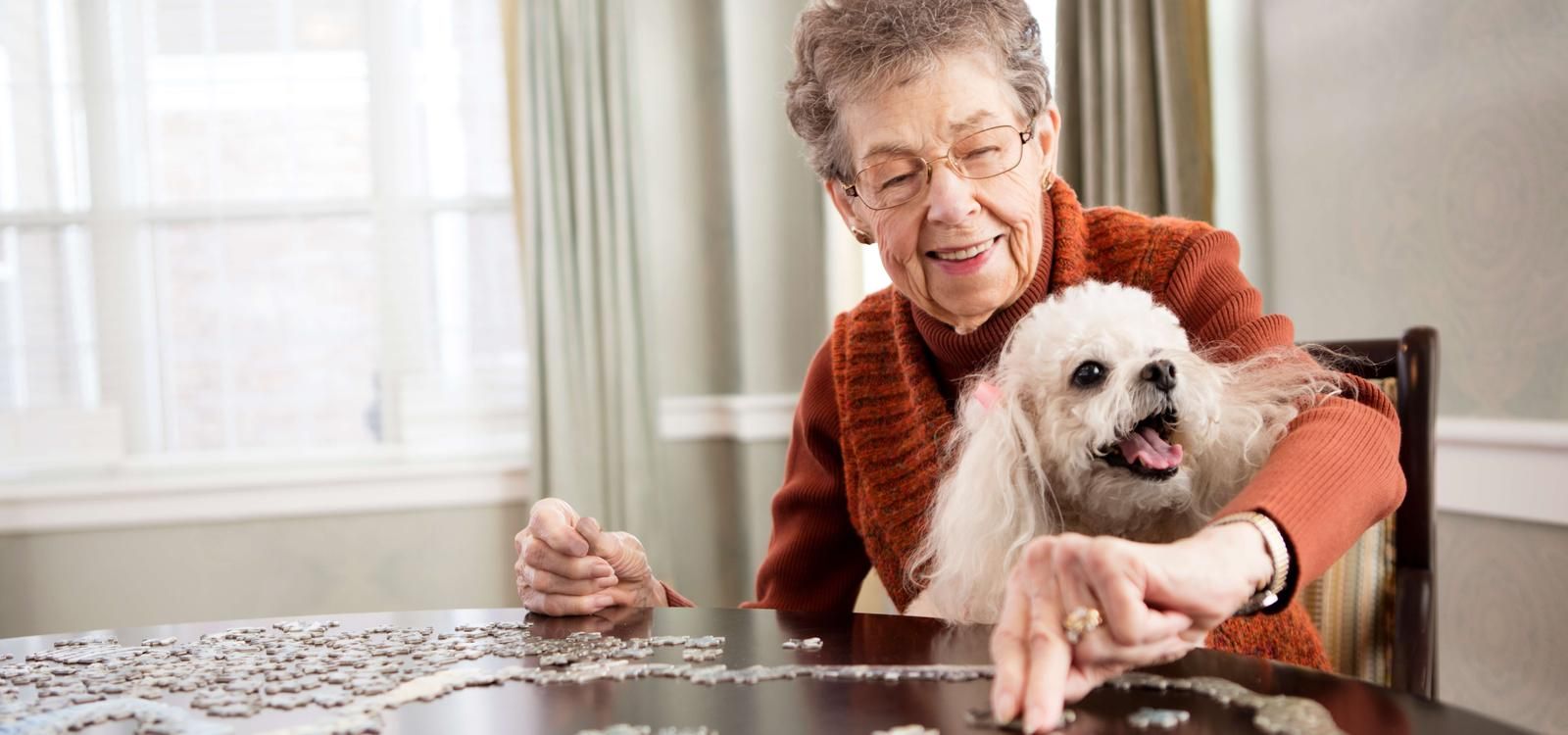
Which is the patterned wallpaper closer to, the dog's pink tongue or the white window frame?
the dog's pink tongue

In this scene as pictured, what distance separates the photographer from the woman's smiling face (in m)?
1.39

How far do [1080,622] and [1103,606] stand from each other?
0.07ft

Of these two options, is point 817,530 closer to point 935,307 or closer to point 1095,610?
point 935,307

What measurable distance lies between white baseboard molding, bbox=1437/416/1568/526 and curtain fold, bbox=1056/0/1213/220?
0.79 metres

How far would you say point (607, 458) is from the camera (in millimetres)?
4242

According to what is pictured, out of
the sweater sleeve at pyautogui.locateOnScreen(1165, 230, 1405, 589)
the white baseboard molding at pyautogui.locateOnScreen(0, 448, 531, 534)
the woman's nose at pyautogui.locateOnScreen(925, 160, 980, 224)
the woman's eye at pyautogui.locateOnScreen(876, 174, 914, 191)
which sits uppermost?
the woman's eye at pyautogui.locateOnScreen(876, 174, 914, 191)

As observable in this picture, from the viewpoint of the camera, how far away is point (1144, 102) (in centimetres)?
273

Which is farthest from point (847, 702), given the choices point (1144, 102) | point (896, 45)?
point (1144, 102)

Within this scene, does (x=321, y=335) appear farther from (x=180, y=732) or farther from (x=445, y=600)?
(x=180, y=732)

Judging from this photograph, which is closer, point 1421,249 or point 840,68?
point 840,68

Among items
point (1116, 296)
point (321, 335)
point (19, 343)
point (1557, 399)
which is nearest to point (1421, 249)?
point (1557, 399)

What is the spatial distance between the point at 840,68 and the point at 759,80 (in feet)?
9.35

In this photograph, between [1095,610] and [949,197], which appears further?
[949,197]

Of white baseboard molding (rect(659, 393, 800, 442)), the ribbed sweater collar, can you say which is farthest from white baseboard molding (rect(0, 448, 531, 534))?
the ribbed sweater collar
